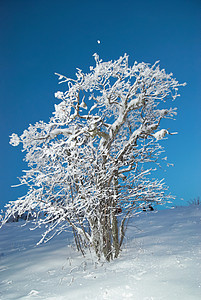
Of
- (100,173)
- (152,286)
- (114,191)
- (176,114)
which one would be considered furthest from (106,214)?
(176,114)

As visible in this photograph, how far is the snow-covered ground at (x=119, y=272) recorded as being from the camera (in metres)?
3.40

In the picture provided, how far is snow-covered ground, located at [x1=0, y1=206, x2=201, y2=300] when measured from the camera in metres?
3.40

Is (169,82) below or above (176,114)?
above

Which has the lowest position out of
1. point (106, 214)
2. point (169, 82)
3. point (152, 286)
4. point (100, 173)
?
point (152, 286)

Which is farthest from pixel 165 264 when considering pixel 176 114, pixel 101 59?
pixel 101 59

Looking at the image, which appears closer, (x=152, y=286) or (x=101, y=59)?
(x=152, y=286)

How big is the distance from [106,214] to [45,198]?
1.44m

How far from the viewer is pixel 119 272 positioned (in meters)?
4.21

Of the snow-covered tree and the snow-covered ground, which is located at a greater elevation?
the snow-covered tree

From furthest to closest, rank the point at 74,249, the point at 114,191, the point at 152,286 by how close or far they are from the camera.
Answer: the point at 74,249, the point at 114,191, the point at 152,286

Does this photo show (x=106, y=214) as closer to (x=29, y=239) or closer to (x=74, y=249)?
(x=74, y=249)

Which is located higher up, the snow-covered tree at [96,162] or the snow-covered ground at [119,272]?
the snow-covered tree at [96,162]

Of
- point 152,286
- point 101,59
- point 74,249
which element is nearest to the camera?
point 152,286

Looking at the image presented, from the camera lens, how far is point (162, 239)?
6.16 metres
